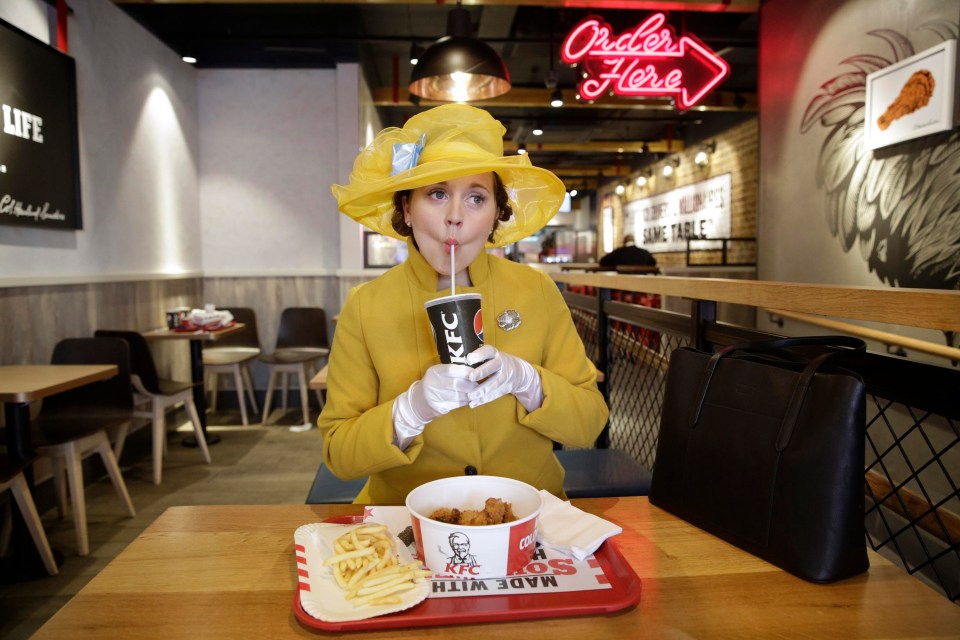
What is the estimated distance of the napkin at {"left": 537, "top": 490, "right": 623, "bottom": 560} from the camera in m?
0.88

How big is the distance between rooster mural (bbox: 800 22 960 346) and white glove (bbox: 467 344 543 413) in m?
3.06

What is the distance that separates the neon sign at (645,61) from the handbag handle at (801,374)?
530 cm

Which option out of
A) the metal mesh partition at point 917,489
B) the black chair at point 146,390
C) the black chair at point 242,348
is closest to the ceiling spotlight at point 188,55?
the black chair at point 242,348

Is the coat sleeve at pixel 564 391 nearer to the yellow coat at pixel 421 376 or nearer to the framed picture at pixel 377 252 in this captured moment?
the yellow coat at pixel 421 376

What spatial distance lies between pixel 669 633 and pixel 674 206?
506 inches

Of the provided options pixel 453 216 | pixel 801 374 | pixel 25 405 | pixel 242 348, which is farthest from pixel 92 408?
pixel 801 374

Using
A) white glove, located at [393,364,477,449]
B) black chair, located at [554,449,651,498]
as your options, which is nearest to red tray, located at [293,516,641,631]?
Result: white glove, located at [393,364,477,449]

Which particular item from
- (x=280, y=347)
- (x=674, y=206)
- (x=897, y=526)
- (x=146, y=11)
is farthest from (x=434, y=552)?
(x=674, y=206)

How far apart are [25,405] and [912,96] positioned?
5115 mm

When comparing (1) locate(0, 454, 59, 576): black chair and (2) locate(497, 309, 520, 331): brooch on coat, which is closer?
(2) locate(497, 309, 520, 331): brooch on coat

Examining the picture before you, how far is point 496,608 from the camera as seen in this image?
75cm

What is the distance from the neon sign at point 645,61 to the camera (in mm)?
5719

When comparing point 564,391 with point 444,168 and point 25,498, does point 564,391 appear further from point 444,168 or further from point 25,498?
point 25,498

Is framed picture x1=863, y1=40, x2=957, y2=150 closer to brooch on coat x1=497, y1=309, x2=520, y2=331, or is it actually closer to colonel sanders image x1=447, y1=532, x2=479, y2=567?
brooch on coat x1=497, y1=309, x2=520, y2=331
